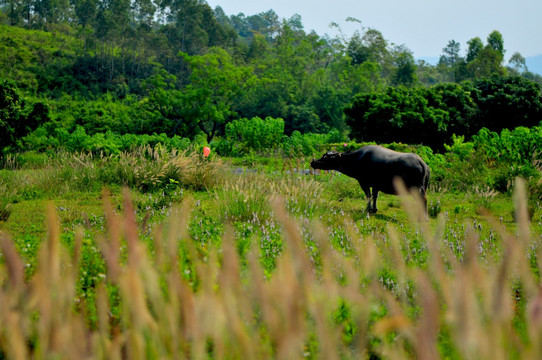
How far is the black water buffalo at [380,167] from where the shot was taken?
8781 millimetres

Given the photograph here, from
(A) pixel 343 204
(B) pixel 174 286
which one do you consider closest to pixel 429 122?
(A) pixel 343 204

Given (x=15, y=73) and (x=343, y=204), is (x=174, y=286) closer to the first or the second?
(x=343, y=204)

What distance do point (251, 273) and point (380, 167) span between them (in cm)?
796

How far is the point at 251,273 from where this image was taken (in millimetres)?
1325

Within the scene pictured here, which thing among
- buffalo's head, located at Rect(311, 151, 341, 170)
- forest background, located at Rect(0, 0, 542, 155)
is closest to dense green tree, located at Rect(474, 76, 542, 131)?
forest background, located at Rect(0, 0, 542, 155)

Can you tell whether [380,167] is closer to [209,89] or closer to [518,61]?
[209,89]

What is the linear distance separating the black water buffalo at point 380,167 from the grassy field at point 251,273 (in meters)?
0.61

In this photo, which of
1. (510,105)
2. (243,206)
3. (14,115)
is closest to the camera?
(243,206)

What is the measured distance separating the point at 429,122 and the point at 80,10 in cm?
4770

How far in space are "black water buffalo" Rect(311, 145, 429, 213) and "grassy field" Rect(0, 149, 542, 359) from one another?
2.01ft

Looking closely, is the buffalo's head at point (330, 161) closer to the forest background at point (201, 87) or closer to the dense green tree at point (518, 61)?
the forest background at point (201, 87)

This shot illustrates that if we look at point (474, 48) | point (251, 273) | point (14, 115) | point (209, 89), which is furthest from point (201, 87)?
point (474, 48)

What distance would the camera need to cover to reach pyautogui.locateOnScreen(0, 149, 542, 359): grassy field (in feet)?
3.78

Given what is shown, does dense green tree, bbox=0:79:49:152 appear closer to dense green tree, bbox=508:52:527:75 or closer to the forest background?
the forest background
